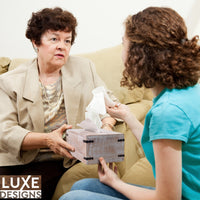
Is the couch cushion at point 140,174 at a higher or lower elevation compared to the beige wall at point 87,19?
lower

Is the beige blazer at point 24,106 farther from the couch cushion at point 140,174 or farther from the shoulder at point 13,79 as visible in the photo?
the couch cushion at point 140,174

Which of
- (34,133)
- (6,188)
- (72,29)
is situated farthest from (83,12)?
(6,188)

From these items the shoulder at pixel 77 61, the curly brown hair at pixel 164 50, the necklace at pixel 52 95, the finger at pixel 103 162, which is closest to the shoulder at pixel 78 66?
the shoulder at pixel 77 61

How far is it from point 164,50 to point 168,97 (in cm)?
14

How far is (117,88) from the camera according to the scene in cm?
187

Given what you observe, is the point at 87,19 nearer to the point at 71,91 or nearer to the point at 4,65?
the point at 4,65

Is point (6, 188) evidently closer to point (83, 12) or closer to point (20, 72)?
point (20, 72)

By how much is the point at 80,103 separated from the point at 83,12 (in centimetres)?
103

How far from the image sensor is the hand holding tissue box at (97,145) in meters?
1.06

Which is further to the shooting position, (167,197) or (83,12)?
(83,12)

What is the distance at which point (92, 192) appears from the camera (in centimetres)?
94

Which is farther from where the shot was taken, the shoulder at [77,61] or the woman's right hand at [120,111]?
the shoulder at [77,61]

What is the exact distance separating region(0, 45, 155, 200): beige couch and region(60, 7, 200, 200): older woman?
565 millimetres

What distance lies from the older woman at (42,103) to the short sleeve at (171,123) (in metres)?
0.74
